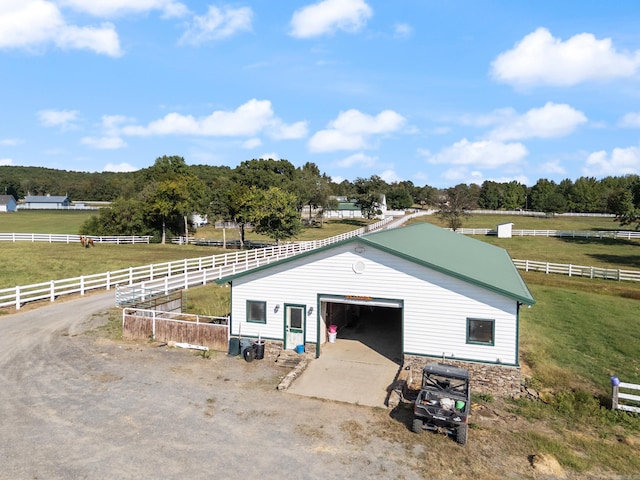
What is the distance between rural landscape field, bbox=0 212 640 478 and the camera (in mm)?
12133

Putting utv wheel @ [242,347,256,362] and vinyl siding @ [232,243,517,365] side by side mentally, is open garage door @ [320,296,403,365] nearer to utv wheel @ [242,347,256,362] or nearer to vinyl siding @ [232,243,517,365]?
vinyl siding @ [232,243,517,365]

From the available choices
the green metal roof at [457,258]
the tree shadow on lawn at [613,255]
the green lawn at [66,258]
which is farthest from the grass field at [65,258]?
the tree shadow on lawn at [613,255]

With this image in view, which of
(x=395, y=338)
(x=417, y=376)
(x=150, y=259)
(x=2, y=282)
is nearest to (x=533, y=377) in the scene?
(x=417, y=376)

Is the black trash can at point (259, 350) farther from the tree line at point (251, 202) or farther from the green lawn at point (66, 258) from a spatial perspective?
the tree line at point (251, 202)

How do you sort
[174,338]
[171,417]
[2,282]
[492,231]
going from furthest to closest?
[492,231]
[2,282]
[174,338]
[171,417]

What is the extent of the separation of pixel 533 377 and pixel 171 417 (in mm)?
13293

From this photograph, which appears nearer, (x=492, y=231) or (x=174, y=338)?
(x=174, y=338)

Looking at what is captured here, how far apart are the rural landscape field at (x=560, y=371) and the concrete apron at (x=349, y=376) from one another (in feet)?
4.68

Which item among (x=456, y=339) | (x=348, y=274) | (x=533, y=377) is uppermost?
(x=348, y=274)

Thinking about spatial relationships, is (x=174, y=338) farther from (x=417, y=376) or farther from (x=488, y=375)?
(x=488, y=375)

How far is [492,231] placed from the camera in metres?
82.2

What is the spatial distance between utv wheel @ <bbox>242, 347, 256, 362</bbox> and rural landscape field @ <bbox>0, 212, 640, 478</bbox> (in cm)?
635

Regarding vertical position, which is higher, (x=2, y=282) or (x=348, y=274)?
(x=348, y=274)

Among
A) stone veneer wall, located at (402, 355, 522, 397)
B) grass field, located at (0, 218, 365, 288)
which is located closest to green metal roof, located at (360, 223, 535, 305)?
stone veneer wall, located at (402, 355, 522, 397)
